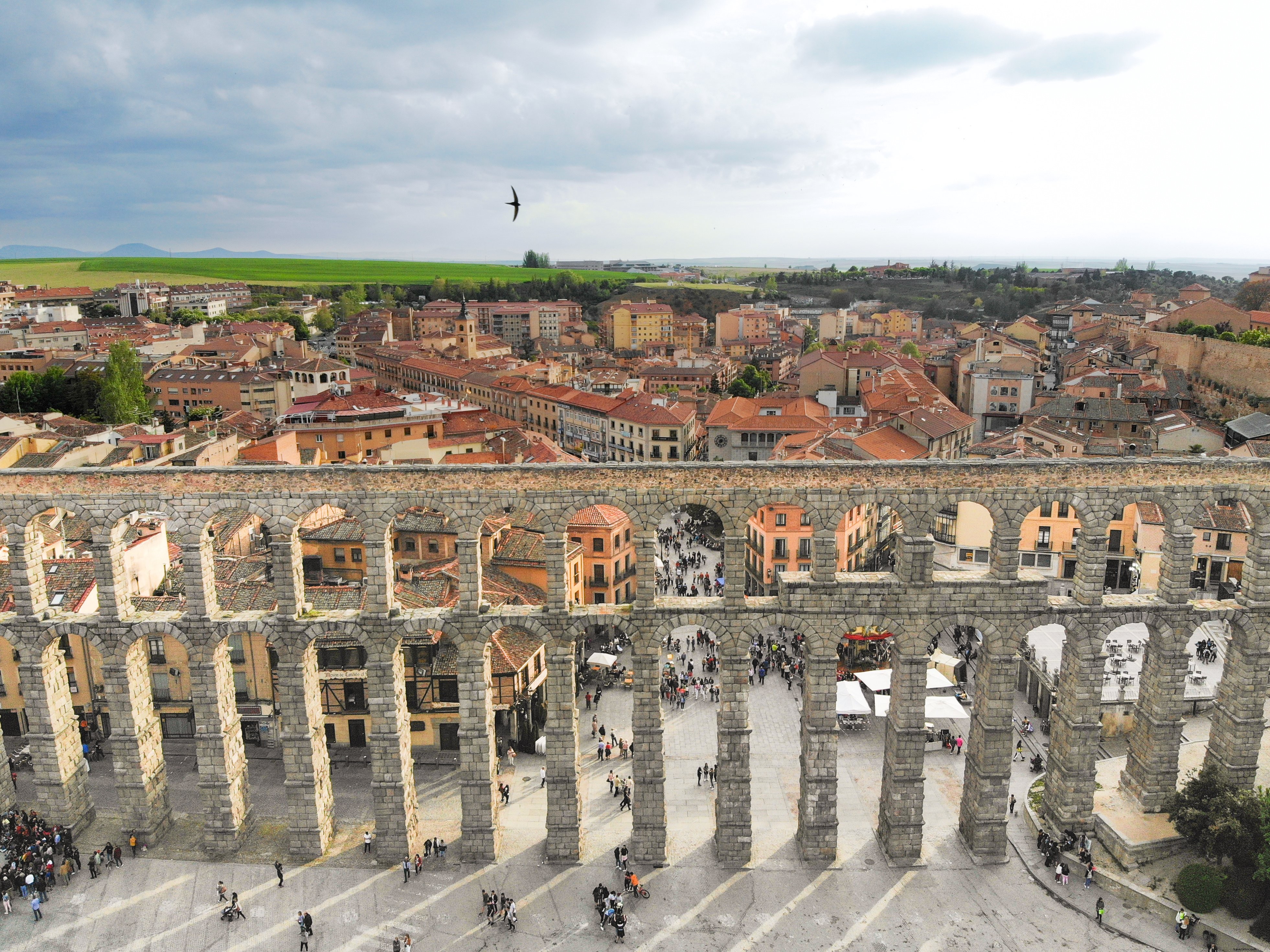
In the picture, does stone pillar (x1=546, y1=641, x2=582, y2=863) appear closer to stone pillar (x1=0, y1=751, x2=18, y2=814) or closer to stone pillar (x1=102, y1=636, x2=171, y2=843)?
stone pillar (x1=102, y1=636, x2=171, y2=843)

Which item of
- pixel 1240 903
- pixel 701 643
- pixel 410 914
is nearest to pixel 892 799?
pixel 1240 903

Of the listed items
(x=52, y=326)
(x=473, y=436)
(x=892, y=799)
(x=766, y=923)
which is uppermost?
(x=52, y=326)

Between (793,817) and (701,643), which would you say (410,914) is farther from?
(701,643)

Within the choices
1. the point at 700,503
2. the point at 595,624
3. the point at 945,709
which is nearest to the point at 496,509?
the point at 595,624

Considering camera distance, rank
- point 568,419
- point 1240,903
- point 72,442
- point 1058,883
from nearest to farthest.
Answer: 1. point 1240,903
2. point 1058,883
3. point 72,442
4. point 568,419

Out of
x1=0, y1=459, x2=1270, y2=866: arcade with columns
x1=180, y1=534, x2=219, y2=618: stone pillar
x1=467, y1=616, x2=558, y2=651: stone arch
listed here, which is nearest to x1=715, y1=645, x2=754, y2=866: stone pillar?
x1=0, y1=459, x2=1270, y2=866: arcade with columns

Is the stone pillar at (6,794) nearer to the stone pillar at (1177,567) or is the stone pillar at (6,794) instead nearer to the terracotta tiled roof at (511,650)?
the terracotta tiled roof at (511,650)

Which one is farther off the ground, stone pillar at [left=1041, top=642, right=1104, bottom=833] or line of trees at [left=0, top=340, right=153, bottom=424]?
line of trees at [left=0, top=340, right=153, bottom=424]
